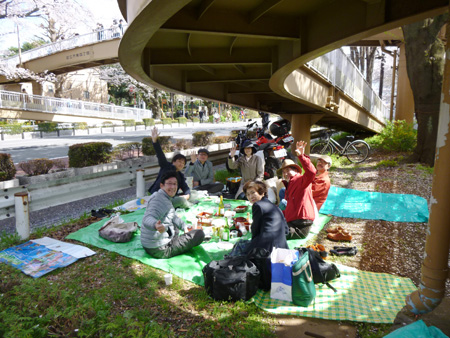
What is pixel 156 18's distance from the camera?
2684 millimetres

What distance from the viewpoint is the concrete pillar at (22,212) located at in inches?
191

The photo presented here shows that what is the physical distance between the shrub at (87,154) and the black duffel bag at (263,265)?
19.0 feet

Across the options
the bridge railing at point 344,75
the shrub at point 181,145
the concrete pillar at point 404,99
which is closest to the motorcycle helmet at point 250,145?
the bridge railing at point 344,75

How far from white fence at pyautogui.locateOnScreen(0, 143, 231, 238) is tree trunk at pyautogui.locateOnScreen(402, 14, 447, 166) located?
8486 mm

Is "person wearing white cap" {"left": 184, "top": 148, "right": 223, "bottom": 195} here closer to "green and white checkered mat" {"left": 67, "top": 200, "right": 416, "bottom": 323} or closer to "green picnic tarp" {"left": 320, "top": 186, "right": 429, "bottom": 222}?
"green picnic tarp" {"left": 320, "top": 186, "right": 429, "bottom": 222}

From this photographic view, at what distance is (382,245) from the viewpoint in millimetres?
5203

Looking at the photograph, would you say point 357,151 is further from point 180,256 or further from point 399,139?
point 180,256

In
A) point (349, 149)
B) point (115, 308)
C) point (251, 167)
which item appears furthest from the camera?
point (349, 149)

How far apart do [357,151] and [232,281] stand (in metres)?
10.6

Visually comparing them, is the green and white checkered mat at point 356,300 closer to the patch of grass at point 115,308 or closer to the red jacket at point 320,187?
the patch of grass at point 115,308

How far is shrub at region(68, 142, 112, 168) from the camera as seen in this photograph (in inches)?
314

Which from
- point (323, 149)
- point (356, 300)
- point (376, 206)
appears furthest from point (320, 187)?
point (323, 149)

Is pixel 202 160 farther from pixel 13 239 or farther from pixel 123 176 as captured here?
pixel 13 239

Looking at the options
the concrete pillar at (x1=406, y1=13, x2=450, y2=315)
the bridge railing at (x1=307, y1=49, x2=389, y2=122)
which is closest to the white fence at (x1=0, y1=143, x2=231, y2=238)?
the bridge railing at (x1=307, y1=49, x2=389, y2=122)
